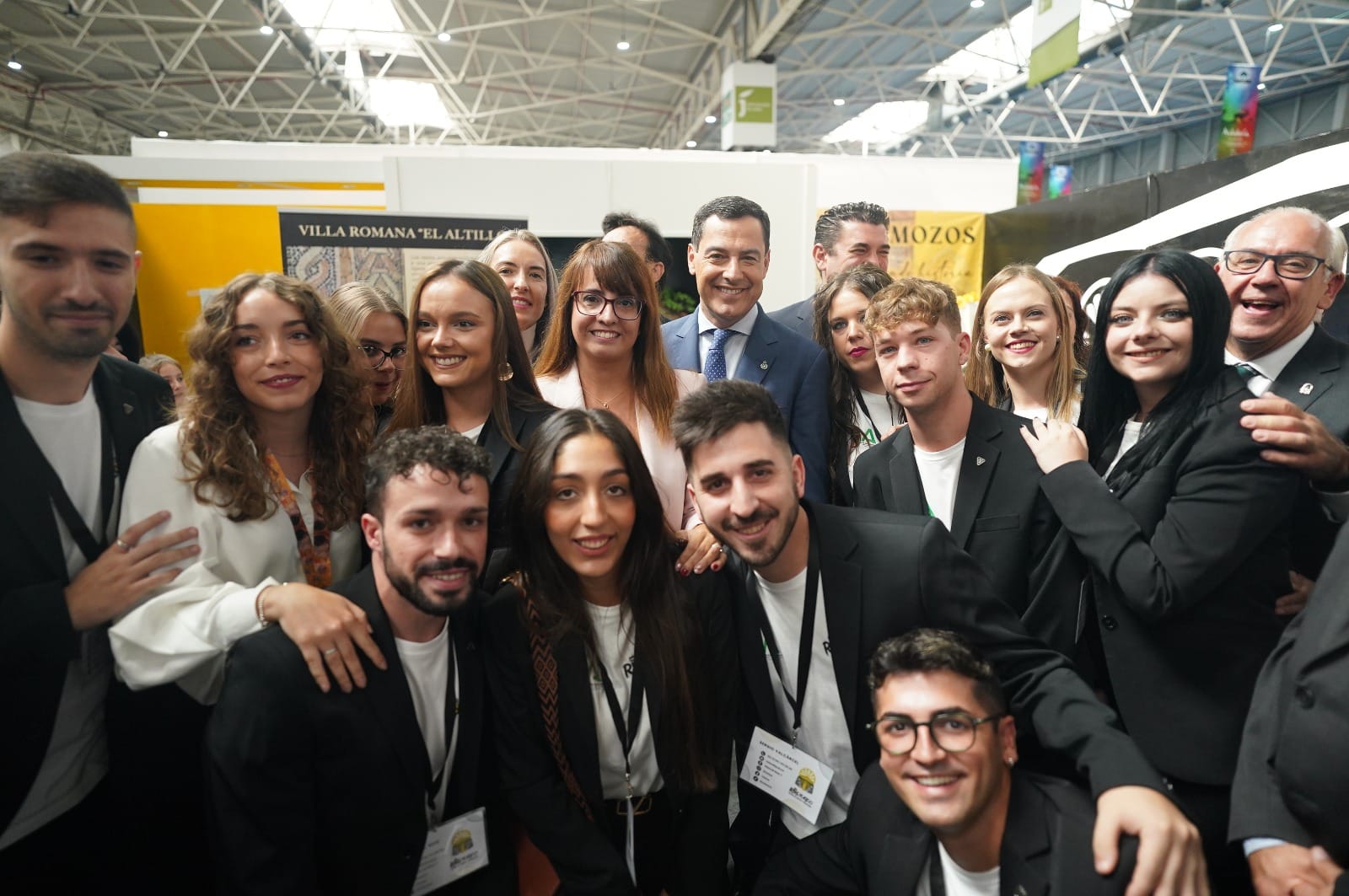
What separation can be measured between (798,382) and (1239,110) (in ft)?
18.6

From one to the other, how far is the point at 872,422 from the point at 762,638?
1480 millimetres

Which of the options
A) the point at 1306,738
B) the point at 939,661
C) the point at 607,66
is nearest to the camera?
the point at 1306,738

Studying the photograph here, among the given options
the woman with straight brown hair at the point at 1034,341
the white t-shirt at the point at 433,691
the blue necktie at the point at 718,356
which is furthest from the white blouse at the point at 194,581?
the woman with straight brown hair at the point at 1034,341

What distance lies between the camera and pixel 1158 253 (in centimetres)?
212

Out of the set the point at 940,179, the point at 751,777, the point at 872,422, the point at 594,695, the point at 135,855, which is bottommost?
the point at 135,855

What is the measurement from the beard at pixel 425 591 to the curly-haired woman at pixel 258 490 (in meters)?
0.13

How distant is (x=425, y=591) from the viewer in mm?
1893

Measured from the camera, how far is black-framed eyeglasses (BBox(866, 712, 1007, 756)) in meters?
1.70

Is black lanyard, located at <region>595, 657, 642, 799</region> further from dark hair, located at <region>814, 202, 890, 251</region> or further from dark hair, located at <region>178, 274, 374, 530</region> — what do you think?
dark hair, located at <region>814, 202, 890, 251</region>

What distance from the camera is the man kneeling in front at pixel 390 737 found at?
5.85 feet

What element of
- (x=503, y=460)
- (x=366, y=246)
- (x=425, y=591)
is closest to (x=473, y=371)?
(x=503, y=460)

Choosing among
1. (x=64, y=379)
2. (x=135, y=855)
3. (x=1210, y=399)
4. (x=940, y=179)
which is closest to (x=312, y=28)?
(x=940, y=179)

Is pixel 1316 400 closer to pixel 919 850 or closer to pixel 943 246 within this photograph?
pixel 919 850

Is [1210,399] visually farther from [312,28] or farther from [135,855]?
[312,28]
